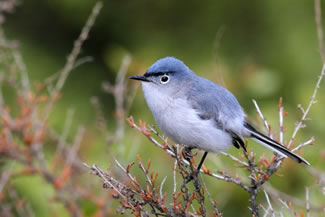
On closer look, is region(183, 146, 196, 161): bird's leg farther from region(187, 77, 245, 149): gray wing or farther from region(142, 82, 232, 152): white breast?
region(187, 77, 245, 149): gray wing

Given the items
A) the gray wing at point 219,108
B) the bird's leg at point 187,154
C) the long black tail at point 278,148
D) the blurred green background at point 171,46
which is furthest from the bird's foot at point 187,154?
the blurred green background at point 171,46

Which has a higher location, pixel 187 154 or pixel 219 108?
pixel 219 108

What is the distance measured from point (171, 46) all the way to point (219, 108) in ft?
8.76

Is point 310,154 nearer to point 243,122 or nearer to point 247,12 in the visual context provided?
point 243,122

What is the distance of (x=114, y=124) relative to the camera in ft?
16.5

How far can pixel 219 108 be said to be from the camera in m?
2.66

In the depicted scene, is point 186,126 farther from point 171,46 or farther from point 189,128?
point 171,46

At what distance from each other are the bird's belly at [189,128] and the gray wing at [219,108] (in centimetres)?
4

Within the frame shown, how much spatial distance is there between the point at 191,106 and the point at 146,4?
3.07 m

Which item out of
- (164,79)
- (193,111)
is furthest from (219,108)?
(164,79)

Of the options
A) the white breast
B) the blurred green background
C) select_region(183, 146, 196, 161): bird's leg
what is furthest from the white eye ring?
the blurred green background

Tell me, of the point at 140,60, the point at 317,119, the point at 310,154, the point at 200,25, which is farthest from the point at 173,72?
the point at 200,25

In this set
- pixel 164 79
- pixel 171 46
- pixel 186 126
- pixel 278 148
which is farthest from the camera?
pixel 171 46

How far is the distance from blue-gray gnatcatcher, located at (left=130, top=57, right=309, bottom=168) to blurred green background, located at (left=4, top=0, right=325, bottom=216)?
4.82ft
